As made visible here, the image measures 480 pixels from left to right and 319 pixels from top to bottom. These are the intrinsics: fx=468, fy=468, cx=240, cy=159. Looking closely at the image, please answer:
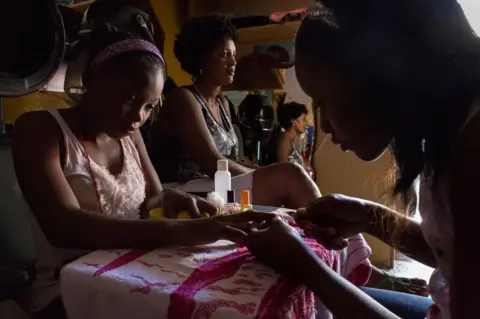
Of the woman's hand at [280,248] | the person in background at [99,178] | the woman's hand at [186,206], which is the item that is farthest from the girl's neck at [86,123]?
the woman's hand at [280,248]

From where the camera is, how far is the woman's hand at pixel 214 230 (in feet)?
3.17

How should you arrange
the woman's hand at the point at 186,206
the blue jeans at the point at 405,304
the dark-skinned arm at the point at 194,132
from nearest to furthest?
the blue jeans at the point at 405,304
the woman's hand at the point at 186,206
the dark-skinned arm at the point at 194,132

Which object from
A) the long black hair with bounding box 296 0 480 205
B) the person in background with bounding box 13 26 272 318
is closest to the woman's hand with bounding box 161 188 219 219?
the person in background with bounding box 13 26 272 318

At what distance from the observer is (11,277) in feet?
4.39

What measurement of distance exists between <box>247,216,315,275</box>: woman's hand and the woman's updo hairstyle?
1.50 m

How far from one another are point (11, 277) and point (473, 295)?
1225 millimetres

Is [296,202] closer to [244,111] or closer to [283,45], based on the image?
[244,111]

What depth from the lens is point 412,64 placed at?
682 millimetres

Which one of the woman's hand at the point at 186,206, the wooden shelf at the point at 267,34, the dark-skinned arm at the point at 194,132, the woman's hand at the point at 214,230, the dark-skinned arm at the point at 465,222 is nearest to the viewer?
the dark-skinned arm at the point at 465,222

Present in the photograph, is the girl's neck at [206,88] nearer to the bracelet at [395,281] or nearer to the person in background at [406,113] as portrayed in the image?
the bracelet at [395,281]

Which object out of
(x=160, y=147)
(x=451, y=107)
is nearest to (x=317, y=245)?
(x=451, y=107)

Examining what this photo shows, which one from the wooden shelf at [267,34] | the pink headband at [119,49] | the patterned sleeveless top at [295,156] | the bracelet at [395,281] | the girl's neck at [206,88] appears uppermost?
the wooden shelf at [267,34]

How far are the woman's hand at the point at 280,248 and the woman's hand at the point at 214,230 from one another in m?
0.06

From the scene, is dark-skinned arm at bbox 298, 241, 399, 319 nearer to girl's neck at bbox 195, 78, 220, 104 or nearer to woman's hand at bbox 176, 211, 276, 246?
woman's hand at bbox 176, 211, 276, 246
